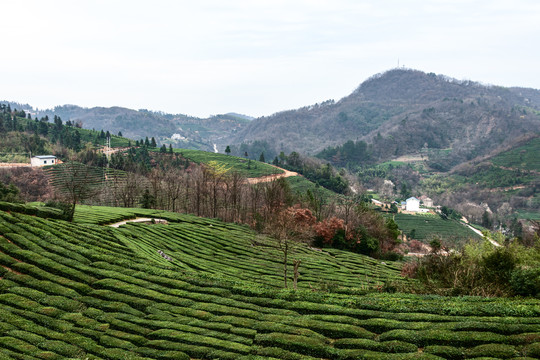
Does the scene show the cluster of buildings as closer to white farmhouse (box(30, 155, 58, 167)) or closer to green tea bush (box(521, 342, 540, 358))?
white farmhouse (box(30, 155, 58, 167))

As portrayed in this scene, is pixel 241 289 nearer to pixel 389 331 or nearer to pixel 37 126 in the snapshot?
pixel 389 331

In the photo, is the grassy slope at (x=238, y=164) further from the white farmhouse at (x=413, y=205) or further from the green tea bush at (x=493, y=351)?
the green tea bush at (x=493, y=351)

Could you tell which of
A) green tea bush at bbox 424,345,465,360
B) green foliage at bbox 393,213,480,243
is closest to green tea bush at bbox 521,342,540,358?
green tea bush at bbox 424,345,465,360

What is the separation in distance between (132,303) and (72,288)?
485 cm

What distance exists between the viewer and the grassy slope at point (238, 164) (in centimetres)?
16030

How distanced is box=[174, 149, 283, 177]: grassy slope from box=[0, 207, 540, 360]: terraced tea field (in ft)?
410

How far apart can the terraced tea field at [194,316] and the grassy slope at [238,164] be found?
410 feet

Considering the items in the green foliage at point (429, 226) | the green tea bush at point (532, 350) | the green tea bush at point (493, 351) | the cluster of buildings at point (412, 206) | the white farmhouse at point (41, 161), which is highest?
the white farmhouse at point (41, 161)

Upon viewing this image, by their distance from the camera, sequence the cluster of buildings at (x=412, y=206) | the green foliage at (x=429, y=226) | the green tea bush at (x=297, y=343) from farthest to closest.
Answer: the cluster of buildings at (x=412, y=206)
the green foliage at (x=429, y=226)
the green tea bush at (x=297, y=343)

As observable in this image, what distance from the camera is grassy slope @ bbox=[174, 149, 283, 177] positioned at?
160 metres

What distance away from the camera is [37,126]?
575 ft

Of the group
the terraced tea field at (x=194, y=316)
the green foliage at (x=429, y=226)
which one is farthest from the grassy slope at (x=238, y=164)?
the terraced tea field at (x=194, y=316)

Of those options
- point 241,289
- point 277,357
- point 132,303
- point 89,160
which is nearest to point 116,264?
point 132,303

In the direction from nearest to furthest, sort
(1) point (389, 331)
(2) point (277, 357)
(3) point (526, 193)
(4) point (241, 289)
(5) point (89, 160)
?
(2) point (277, 357), (1) point (389, 331), (4) point (241, 289), (5) point (89, 160), (3) point (526, 193)
